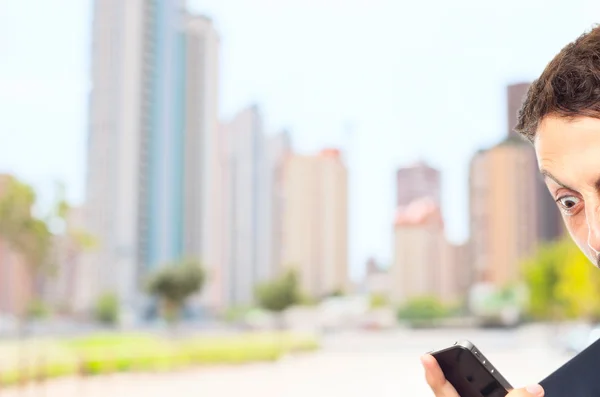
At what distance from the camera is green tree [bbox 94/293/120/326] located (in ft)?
22.8

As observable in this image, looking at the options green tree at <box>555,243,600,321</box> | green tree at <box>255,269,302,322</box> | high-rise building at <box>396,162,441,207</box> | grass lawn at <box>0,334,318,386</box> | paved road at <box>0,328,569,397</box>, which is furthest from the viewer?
high-rise building at <box>396,162,441,207</box>

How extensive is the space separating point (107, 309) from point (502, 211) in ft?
15.6

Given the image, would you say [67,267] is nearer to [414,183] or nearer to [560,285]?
[414,183]

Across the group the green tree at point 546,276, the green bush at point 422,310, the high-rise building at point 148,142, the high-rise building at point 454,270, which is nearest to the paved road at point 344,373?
the green bush at point 422,310

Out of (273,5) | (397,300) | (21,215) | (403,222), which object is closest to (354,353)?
(397,300)

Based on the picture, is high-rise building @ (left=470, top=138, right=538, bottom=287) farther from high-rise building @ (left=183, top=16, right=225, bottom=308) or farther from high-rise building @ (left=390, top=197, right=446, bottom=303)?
high-rise building @ (left=183, top=16, right=225, bottom=308)

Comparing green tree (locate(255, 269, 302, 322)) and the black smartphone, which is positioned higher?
the black smartphone

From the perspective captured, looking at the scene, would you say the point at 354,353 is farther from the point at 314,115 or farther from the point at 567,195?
the point at 567,195

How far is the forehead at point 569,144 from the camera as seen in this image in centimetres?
30

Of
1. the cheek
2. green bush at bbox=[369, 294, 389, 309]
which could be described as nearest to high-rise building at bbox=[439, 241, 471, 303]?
green bush at bbox=[369, 294, 389, 309]

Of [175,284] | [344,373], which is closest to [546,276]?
[344,373]

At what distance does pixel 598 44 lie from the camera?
0.31 metres

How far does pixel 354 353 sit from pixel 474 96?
11.9ft

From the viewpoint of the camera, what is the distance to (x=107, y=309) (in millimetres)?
7137
